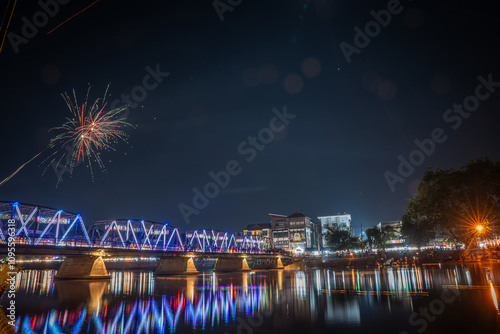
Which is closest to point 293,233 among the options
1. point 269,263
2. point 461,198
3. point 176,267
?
point 269,263

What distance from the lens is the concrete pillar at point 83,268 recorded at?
6250 cm

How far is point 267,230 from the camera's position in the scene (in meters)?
198

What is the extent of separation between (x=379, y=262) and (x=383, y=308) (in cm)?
7363

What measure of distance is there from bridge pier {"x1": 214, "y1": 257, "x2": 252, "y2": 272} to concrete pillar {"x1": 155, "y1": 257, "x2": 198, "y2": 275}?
23.2 m

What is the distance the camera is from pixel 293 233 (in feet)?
624

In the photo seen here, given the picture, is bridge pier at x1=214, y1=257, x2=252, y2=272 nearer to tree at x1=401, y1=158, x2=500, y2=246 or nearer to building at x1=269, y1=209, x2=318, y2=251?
tree at x1=401, y1=158, x2=500, y2=246

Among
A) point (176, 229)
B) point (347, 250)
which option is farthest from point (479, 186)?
point (347, 250)

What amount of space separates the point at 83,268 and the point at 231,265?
55.0 metres

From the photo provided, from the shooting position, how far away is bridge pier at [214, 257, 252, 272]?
107 m

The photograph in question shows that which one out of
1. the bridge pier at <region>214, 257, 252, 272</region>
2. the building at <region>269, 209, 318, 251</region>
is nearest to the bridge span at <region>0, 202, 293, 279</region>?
the bridge pier at <region>214, 257, 252, 272</region>

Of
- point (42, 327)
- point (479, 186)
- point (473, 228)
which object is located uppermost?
point (479, 186)

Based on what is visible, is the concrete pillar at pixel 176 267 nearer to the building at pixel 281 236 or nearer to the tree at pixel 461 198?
the tree at pixel 461 198

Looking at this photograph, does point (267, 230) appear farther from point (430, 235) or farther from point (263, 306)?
point (263, 306)

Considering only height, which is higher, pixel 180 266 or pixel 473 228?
pixel 473 228
